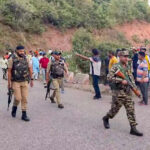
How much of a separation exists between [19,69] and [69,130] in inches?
73.9

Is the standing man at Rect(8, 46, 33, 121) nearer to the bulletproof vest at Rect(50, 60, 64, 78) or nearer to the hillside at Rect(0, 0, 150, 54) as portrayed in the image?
the bulletproof vest at Rect(50, 60, 64, 78)

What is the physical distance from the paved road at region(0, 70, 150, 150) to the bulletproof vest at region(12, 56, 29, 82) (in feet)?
3.26

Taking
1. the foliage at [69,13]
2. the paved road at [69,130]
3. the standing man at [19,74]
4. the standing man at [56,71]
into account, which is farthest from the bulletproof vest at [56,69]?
the foliage at [69,13]

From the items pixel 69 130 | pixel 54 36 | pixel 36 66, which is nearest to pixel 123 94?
pixel 69 130

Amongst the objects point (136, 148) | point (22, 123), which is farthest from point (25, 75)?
point (136, 148)

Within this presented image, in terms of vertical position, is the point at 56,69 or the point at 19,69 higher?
the point at 19,69

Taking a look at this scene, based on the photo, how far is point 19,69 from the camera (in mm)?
8031

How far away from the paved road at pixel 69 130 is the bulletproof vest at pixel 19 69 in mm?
994

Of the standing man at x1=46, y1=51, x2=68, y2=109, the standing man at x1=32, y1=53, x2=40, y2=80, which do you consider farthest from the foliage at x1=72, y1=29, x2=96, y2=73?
the standing man at x1=46, y1=51, x2=68, y2=109

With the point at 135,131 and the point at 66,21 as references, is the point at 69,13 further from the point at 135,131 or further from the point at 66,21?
the point at 135,131

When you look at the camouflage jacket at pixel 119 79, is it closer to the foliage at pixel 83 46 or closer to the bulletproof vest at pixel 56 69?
the bulletproof vest at pixel 56 69

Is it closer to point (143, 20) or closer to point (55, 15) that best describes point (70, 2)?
point (55, 15)

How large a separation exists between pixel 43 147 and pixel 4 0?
1361 inches

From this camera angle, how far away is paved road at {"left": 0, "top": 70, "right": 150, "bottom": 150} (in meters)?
6.25
